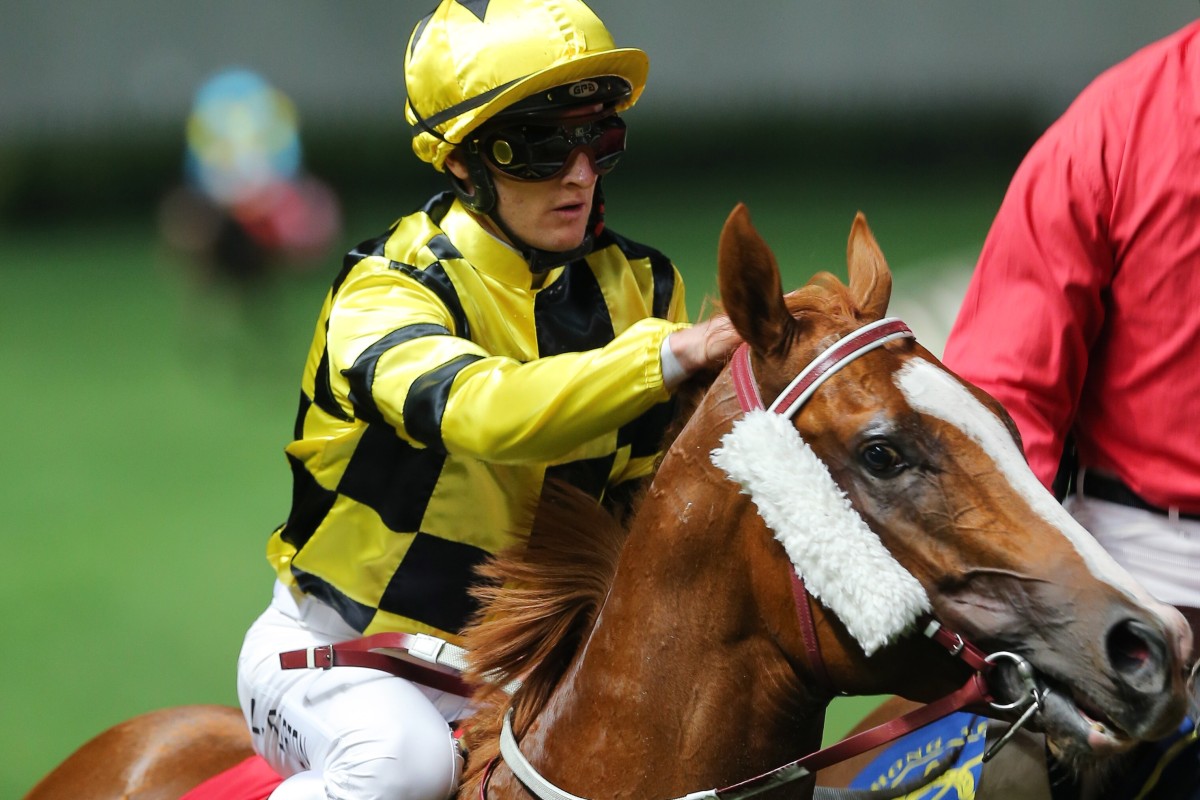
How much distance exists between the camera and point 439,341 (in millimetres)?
1900

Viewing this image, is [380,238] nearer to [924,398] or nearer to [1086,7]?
[924,398]

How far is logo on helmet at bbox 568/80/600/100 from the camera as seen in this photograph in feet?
7.04

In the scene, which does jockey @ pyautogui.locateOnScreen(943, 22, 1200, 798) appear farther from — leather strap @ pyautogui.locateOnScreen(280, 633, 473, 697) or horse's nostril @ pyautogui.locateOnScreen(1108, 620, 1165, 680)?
leather strap @ pyautogui.locateOnScreen(280, 633, 473, 697)

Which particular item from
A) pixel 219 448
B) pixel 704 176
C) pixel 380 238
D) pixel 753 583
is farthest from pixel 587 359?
pixel 704 176

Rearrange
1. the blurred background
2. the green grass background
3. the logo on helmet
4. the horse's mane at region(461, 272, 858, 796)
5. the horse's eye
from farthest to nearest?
the blurred background
the green grass background
the logo on helmet
the horse's mane at region(461, 272, 858, 796)
the horse's eye

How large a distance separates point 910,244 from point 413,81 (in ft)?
24.6

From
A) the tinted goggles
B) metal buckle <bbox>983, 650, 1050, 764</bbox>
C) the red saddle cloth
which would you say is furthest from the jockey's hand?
the red saddle cloth

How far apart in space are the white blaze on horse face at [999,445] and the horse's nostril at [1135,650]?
0.03 metres

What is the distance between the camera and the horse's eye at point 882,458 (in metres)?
1.50

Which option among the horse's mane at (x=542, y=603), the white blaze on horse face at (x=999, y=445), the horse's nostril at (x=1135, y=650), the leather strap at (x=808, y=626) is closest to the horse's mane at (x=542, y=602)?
the horse's mane at (x=542, y=603)

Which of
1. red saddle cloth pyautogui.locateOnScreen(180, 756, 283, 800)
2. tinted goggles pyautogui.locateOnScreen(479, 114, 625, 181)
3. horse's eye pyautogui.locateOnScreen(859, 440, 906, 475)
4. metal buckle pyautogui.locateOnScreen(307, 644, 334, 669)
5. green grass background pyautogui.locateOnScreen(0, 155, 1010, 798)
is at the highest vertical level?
tinted goggles pyautogui.locateOnScreen(479, 114, 625, 181)

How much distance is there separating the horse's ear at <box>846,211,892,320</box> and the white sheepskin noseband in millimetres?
224

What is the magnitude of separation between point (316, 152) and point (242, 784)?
8.83 meters

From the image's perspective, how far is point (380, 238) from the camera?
7.38 ft
